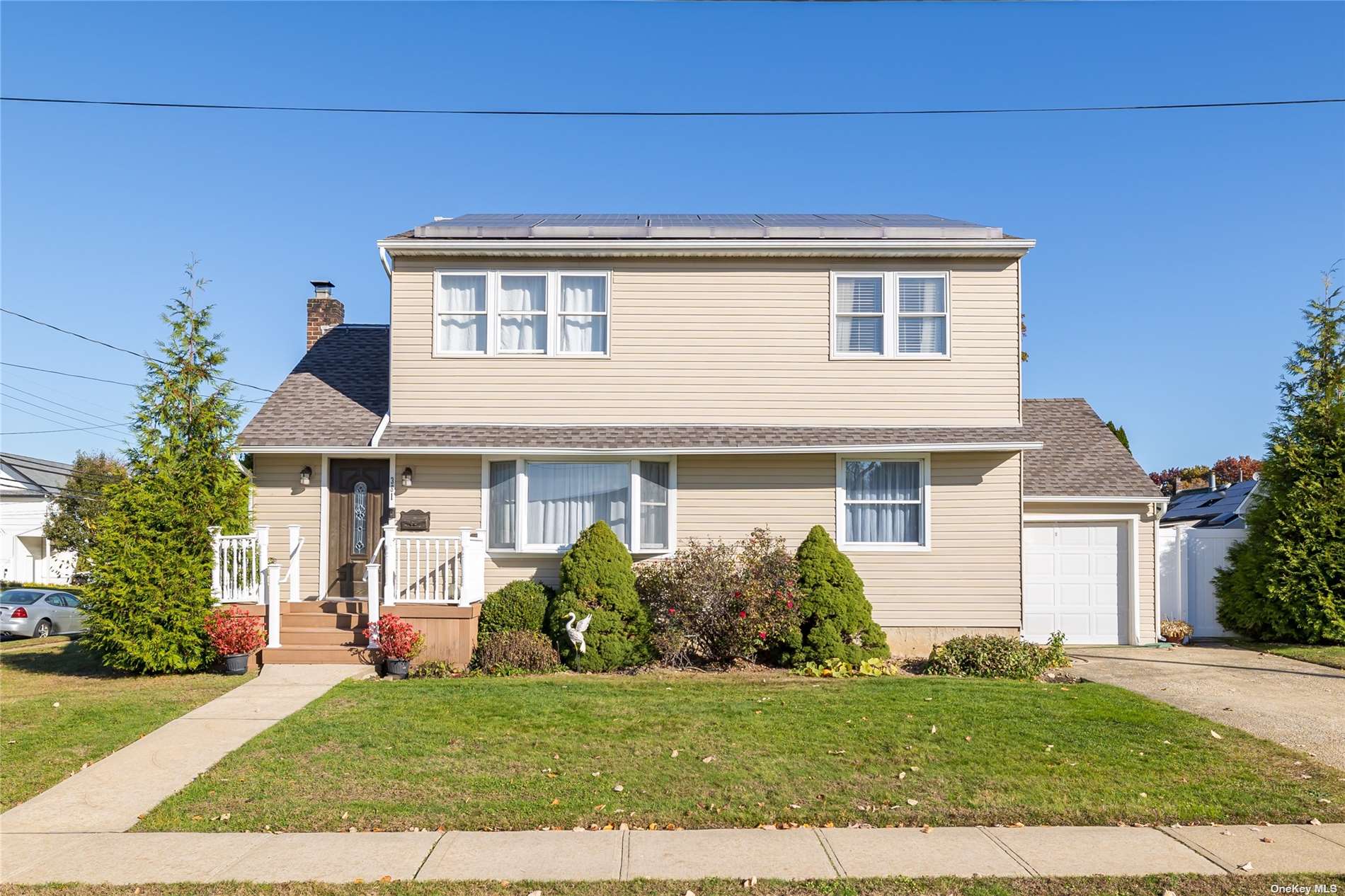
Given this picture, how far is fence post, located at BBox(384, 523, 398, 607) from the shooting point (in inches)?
493

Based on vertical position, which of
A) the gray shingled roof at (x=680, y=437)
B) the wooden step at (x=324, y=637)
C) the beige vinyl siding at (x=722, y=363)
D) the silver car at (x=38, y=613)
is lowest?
the silver car at (x=38, y=613)

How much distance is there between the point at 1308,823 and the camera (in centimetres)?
638

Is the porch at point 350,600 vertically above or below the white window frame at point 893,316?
Answer: below

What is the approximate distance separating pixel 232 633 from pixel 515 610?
361 cm

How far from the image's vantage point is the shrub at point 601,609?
39.9ft

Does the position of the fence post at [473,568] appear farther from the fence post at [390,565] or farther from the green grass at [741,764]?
the green grass at [741,764]

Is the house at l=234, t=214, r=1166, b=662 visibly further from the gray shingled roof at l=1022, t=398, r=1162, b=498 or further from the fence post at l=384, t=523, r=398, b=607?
the gray shingled roof at l=1022, t=398, r=1162, b=498

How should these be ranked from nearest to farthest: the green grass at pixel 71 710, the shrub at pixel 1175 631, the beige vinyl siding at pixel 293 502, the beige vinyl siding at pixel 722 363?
1. the green grass at pixel 71 710
2. the beige vinyl siding at pixel 293 502
3. the beige vinyl siding at pixel 722 363
4. the shrub at pixel 1175 631

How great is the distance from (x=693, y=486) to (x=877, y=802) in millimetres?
7420

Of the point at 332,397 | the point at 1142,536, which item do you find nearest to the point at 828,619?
the point at 1142,536

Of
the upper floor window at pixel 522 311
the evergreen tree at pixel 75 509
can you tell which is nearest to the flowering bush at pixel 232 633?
the upper floor window at pixel 522 311

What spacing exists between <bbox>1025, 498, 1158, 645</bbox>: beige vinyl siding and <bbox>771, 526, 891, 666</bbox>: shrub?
4467mm

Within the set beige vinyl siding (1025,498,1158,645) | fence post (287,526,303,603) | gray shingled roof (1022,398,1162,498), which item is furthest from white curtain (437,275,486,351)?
beige vinyl siding (1025,498,1158,645)

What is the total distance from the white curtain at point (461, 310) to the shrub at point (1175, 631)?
1269 centimetres
